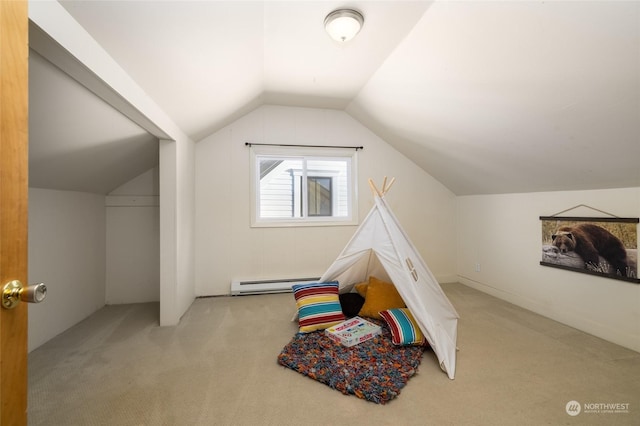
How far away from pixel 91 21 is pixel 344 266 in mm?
2390

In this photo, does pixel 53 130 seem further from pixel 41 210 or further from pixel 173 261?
pixel 173 261

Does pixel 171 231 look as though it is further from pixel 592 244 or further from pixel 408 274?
pixel 592 244

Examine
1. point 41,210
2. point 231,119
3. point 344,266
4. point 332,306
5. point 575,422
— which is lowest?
point 575,422

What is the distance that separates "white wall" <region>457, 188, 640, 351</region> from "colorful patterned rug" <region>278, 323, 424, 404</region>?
1.60 m

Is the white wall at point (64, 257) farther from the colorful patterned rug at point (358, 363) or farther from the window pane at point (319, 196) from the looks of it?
the window pane at point (319, 196)

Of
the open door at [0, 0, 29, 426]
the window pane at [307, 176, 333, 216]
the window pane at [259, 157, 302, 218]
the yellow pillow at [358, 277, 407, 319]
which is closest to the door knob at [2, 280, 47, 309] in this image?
the open door at [0, 0, 29, 426]

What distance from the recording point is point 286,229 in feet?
12.6

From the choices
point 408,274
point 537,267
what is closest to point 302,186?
point 408,274

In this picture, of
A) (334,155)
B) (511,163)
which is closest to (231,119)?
(334,155)

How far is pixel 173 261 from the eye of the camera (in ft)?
8.96

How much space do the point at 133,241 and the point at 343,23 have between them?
10.5 feet

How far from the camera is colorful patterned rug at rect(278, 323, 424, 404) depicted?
1720mm

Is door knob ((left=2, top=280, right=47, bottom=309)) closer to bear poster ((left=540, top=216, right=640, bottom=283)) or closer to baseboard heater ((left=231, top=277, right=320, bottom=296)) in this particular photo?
Result: baseboard heater ((left=231, top=277, right=320, bottom=296))

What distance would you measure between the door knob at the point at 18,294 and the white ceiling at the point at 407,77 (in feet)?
3.69
